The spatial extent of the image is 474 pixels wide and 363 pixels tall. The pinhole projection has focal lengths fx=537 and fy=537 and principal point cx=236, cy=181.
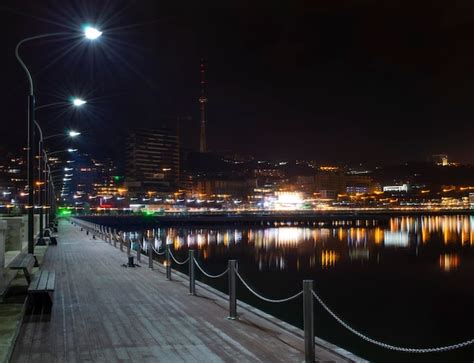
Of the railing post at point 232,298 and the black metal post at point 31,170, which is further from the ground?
the black metal post at point 31,170

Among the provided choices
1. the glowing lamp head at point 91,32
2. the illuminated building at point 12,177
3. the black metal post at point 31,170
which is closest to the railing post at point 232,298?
the glowing lamp head at point 91,32

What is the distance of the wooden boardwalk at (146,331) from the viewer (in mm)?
7113

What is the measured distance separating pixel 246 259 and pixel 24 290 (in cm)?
3585

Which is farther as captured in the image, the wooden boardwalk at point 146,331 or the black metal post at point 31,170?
the black metal post at point 31,170

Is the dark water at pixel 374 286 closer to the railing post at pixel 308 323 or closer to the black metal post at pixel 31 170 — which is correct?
the railing post at pixel 308 323

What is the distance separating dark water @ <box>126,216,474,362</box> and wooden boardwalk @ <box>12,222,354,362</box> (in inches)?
275

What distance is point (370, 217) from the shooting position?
136m

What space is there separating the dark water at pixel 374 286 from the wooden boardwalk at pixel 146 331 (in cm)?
698

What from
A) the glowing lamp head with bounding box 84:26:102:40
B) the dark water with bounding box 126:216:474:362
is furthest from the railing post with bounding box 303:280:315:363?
the dark water with bounding box 126:216:474:362

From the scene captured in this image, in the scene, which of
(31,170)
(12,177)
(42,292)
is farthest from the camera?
(12,177)

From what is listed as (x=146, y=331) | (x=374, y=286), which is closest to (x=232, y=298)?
(x=146, y=331)

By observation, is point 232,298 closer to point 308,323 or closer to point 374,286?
point 308,323

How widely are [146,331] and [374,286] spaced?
80.2ft

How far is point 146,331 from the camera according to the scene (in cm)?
855
